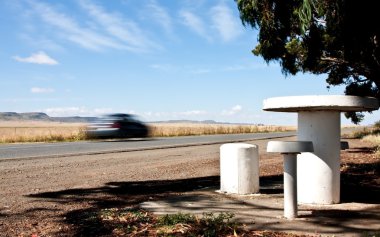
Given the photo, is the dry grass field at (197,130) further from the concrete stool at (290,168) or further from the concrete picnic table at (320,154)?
the concrete stool at (290,168)

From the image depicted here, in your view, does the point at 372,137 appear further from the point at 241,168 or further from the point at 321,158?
the point at 321,158

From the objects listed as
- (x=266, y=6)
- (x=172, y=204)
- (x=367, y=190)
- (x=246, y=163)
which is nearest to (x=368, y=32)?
(x=266, y=6)

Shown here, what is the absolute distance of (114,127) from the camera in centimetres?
2522

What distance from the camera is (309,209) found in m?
5.59

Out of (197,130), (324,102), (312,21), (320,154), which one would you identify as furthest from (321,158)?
(197,130)

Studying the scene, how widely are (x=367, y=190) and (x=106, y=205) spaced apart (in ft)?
12.9

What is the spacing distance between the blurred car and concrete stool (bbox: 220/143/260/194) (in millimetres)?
19069

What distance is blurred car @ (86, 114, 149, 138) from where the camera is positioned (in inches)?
993

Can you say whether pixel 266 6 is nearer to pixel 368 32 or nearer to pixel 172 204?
pixel 368 32

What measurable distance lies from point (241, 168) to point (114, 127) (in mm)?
19229

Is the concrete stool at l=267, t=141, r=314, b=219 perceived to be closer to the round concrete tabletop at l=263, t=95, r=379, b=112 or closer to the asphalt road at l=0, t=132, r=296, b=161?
the round concrete tabletop at l=263, t=95, r=379, b=112

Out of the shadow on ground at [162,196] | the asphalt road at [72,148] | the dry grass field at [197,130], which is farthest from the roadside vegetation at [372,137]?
the dry grass field at [197,130]

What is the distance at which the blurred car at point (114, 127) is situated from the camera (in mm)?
25234

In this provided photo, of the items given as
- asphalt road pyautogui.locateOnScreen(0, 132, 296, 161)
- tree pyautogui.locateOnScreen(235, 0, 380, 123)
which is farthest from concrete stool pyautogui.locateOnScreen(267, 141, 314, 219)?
asphalt road pyautogui.locateOnScreen(0, 132, 296, 161)
